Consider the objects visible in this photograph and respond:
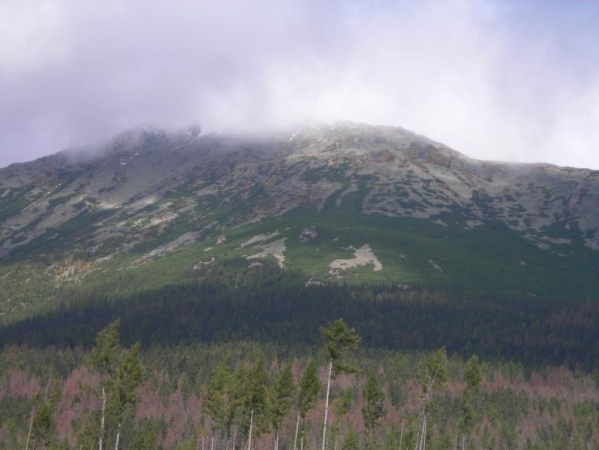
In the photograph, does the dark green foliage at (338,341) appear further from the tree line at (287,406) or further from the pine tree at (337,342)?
the tree line at (287,406)

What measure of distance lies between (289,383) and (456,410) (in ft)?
339

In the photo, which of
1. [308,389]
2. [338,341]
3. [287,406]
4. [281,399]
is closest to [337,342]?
[338,341]

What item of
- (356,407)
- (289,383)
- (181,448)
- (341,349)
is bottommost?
(356,407)

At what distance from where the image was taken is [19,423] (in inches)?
6053

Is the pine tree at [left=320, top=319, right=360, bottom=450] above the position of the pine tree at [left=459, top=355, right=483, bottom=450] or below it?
above

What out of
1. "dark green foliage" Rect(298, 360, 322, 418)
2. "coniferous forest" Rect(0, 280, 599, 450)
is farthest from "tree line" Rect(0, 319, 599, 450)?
"coniferous forest" Rect(0, 280, 599, 450)

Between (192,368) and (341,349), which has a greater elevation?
(341,349)

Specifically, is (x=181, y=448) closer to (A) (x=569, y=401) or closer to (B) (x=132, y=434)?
(B) (x=132, y=434)

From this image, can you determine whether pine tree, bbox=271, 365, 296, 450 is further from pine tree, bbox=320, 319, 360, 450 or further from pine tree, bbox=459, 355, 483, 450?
pine tree, bbox=459, 355, 483, 450

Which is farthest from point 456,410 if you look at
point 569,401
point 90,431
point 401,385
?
point 90,431

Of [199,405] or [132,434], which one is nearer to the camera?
[132,434]

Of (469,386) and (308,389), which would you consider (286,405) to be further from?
(469,386)

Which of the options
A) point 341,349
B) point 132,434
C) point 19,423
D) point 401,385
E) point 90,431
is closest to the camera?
point 341,349

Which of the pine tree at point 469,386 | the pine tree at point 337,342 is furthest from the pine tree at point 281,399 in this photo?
the pine tree at point 469,386
